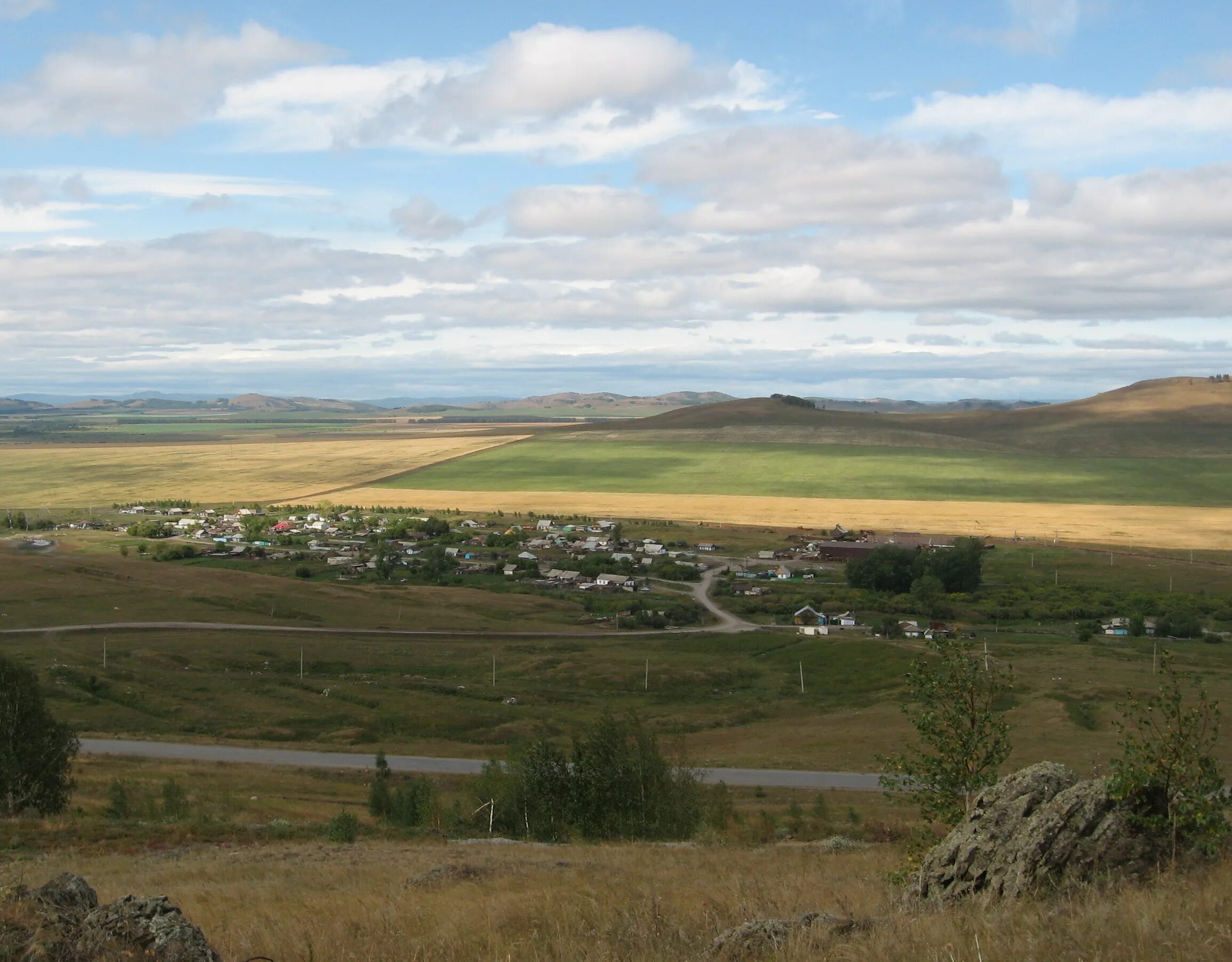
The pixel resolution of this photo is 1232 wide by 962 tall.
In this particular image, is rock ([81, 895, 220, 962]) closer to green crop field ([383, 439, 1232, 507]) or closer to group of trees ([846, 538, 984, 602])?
group of trees ([846, 538, 984, 602])

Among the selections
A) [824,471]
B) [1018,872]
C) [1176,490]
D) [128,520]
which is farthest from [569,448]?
[1018,872]

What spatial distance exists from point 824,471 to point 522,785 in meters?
141

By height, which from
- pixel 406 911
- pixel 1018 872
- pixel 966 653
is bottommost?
pixel 406 911

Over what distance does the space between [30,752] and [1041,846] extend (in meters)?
29.8

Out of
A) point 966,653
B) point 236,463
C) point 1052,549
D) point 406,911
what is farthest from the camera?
point 236,463

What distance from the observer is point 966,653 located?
1616 cm

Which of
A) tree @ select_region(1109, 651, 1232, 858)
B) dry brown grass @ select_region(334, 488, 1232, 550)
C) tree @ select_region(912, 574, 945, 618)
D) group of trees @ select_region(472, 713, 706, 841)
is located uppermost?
tree @ select_region(1109, 651, 1232, 858)

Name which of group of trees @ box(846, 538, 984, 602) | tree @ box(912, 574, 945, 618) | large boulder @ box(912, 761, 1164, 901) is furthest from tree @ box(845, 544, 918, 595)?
large boulder @ box(912, 761, 1164, 901)

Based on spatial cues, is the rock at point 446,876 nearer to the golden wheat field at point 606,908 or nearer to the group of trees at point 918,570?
the golden wheat field at point 606,908

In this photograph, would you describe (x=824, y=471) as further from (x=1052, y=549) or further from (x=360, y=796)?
(x=360, y=796)

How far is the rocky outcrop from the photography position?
8.43 m

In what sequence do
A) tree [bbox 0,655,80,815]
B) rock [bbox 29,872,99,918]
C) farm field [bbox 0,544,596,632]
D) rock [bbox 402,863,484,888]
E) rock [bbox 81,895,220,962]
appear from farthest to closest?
farm field [bbox 0,544,596,632] < tree [bbox 0,655,80,815] < rock [bbox 402,863,484,888] < rock [bbox 29,872,99,918] < rock [bbox 81,895,220,962]

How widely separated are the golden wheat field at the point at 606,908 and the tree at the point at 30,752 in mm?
9228

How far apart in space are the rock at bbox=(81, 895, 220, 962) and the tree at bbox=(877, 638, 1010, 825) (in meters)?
9.56
